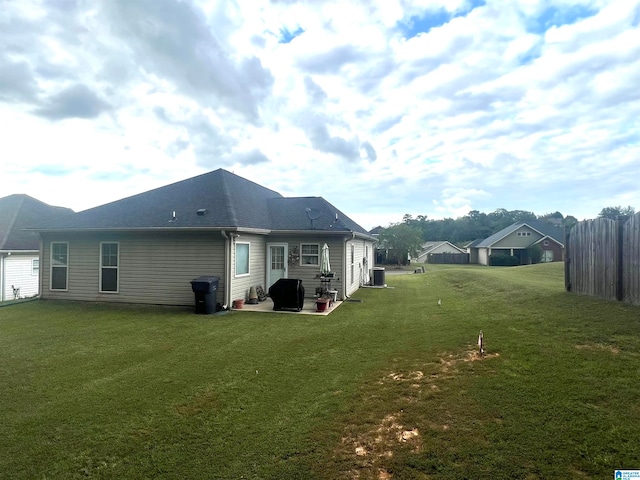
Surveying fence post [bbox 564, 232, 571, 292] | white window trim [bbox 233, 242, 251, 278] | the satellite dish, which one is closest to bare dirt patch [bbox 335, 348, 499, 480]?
fence post [bbox 564, 232, 571, 292]

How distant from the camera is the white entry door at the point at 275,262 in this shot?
44.7 ft

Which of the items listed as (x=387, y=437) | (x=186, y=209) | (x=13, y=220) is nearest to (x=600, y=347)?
(x=387, y=437)

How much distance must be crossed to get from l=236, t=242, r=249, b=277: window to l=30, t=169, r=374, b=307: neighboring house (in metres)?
0.03

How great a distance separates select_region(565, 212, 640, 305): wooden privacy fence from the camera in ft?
20.6

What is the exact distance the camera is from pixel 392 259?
144 ft

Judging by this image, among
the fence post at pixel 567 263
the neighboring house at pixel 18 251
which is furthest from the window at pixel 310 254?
the neighboring house at pixel 18 251

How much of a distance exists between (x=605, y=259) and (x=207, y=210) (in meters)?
11.4

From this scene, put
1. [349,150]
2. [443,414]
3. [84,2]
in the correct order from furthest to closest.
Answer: [349,150], [84,2], [443,414]

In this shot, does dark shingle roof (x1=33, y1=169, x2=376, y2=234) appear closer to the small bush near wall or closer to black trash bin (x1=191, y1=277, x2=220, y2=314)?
black trash bin (x1=191, y1=277, x2=220, y2=314)

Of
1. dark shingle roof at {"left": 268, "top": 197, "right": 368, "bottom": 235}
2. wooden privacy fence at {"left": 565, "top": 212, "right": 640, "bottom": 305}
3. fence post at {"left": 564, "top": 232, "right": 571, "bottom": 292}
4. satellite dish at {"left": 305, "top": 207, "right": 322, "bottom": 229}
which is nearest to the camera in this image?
wooden privacy fence at {"left": 565, "top": 212, "right": 640, "bottom": 305}

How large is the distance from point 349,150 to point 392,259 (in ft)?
92.1

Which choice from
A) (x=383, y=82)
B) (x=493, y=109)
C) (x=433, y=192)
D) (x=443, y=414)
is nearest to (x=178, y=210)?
(x=383, y=82)

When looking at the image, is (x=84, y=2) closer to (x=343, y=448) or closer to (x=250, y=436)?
(x=250, y=436)

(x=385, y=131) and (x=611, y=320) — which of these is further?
(x=385, y=131)
